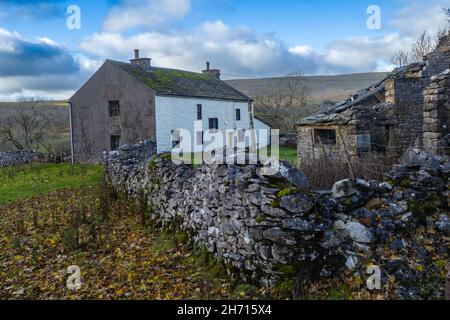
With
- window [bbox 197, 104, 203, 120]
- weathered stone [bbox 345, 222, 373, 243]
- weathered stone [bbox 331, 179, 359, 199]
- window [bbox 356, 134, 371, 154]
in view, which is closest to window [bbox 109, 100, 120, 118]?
window [bbox 197, 104, 203, 120]

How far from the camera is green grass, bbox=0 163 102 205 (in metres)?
15.7

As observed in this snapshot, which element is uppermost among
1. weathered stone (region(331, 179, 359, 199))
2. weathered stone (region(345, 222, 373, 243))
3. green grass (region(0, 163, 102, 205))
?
weathered stone (region(331, 179, 359, 199))

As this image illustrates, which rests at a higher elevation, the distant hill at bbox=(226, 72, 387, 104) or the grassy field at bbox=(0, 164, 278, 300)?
the distant hill at bbox=(226, 72, 387, 104)

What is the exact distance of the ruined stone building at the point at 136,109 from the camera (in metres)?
25.2

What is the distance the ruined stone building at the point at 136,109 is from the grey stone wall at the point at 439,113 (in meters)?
18.0

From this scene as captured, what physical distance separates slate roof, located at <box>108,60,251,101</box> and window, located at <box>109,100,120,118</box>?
2596 mm

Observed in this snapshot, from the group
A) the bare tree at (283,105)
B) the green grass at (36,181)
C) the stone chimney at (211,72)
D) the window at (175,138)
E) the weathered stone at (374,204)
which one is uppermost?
the stone chimney at (211,72)

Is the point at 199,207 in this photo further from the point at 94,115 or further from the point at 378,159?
the point at 94,115

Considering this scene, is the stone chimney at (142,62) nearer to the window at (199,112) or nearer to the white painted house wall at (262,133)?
the window at (199,112)

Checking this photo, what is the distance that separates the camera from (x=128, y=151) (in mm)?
14344

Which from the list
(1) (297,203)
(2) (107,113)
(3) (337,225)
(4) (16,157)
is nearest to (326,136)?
(3) (337,225)

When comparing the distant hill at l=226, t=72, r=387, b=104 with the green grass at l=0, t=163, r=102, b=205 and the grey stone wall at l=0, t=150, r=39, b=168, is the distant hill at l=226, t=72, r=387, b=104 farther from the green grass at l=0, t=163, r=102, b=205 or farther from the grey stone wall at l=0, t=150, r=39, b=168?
the green grass at l=0, t=163, r=102, b=205

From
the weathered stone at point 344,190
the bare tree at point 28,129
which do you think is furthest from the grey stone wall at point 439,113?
the bare tree at point 28,129
